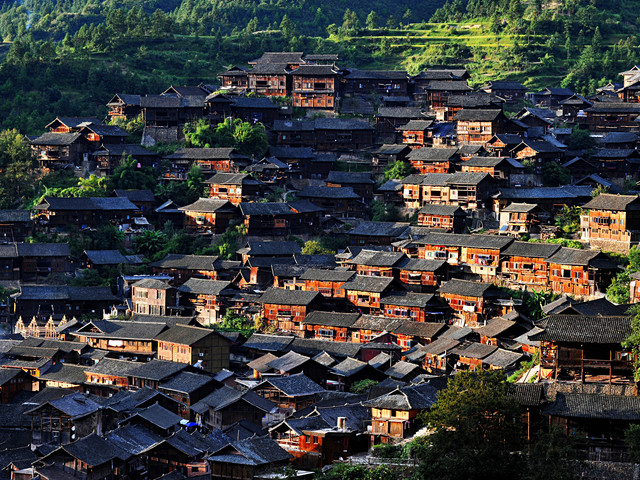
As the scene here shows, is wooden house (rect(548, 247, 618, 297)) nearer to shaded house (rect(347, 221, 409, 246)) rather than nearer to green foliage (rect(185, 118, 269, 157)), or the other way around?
shaded house (rect(347, 221, 409, 246))

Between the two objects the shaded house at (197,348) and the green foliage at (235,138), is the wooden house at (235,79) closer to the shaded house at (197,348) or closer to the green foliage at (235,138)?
the green foliage at (235,138)

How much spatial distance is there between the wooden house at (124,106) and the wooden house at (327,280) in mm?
19744

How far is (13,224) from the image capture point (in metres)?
55.1

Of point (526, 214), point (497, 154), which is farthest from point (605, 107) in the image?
point (526, 214)

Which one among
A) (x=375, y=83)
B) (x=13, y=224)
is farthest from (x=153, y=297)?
(x=375, y=83)

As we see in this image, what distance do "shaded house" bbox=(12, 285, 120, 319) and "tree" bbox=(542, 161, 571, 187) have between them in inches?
898

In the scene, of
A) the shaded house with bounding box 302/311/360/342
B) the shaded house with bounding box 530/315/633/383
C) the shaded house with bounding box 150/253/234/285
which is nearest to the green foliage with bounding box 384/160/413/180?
the shaded house with bounding box 150/253/234/285

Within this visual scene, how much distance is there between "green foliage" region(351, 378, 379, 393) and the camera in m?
41.5

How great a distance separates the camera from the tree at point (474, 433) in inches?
1134

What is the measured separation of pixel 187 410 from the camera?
135 feet

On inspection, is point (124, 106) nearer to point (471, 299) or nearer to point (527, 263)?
point (471, 299)

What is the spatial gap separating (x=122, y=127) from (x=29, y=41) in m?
19.6

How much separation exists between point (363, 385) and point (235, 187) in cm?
1914

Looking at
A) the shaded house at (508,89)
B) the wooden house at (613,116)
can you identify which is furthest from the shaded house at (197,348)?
the shaded house at (508,89)
